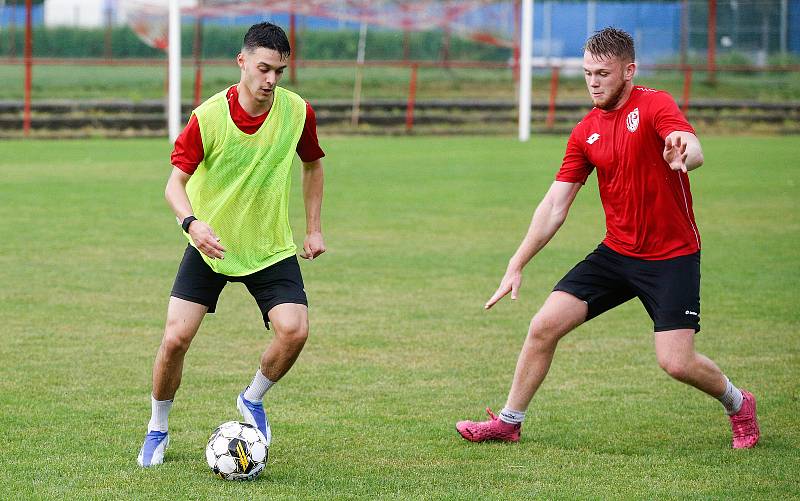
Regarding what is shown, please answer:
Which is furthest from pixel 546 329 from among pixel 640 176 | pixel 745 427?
pixel 745 427

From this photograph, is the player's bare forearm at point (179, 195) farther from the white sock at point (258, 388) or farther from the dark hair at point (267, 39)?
the white sock at point (258, 388)

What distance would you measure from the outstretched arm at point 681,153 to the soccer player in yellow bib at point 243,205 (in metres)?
1.72

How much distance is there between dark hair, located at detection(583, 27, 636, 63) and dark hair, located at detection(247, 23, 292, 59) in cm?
141

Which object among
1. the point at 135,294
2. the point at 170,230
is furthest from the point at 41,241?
the point at 135,294

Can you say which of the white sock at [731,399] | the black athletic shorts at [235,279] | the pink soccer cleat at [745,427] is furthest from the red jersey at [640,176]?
the black athletic shorts at [235,279]

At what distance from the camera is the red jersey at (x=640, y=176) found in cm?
573

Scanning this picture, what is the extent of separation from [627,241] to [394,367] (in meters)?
2.45

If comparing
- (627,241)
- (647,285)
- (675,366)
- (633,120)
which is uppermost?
(633,120)

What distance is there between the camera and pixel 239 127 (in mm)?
5645

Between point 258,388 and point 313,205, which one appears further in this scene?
point 313,205

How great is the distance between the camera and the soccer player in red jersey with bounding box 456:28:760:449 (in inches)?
226

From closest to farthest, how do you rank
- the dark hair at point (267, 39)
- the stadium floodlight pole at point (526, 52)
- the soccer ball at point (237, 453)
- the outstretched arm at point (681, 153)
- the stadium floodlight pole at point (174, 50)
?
the outstretched arm at point (681, 153) → the soccer ball at point (237, 453) → the dark hair at point (267, 39) → the stadium floodlight pole at point (174, 50) → the stadium floodlight pole at point (526, 52)

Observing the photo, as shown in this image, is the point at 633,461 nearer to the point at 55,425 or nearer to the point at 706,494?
the point at 706,494

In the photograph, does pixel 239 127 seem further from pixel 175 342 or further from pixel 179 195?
pixel 175 342
